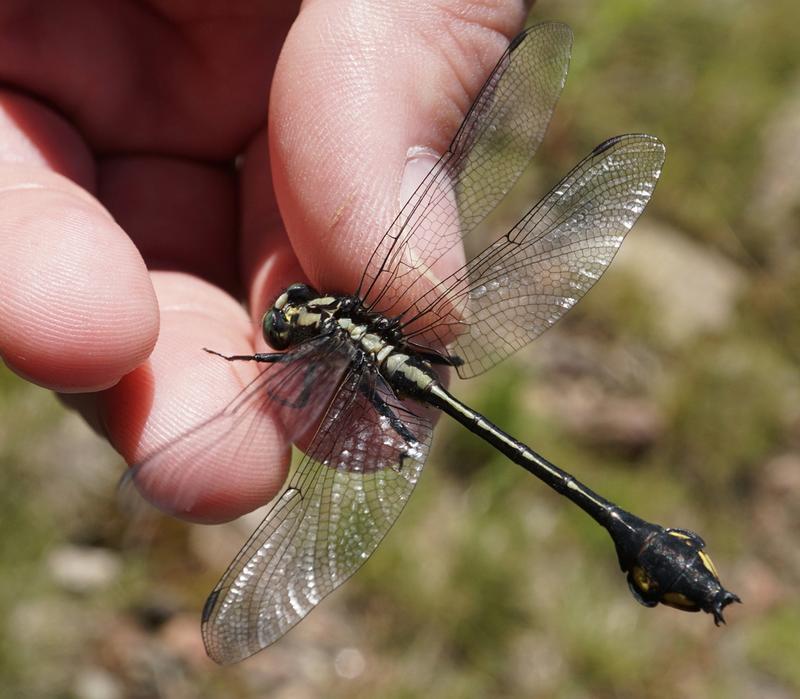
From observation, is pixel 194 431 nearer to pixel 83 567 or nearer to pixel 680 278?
pixel 83 567

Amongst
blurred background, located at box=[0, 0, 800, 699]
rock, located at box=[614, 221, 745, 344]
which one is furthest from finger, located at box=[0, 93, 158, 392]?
rock, located at box=[614, 221, 745, 344]

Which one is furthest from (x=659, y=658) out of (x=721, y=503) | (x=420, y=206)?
(x=420, y=206)

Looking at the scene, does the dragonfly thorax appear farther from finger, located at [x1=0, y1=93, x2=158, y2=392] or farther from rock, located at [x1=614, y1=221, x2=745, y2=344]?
rock, located at [x1=614, y1=221, x2=745, y2=344]

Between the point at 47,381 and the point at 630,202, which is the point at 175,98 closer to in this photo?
the point at 47,381

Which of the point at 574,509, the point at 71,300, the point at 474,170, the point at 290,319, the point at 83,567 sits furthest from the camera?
the point at 574,509

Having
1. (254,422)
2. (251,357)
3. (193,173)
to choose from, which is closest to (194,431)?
(254,422)

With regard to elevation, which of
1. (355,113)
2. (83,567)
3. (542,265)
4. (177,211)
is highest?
(355,113)
